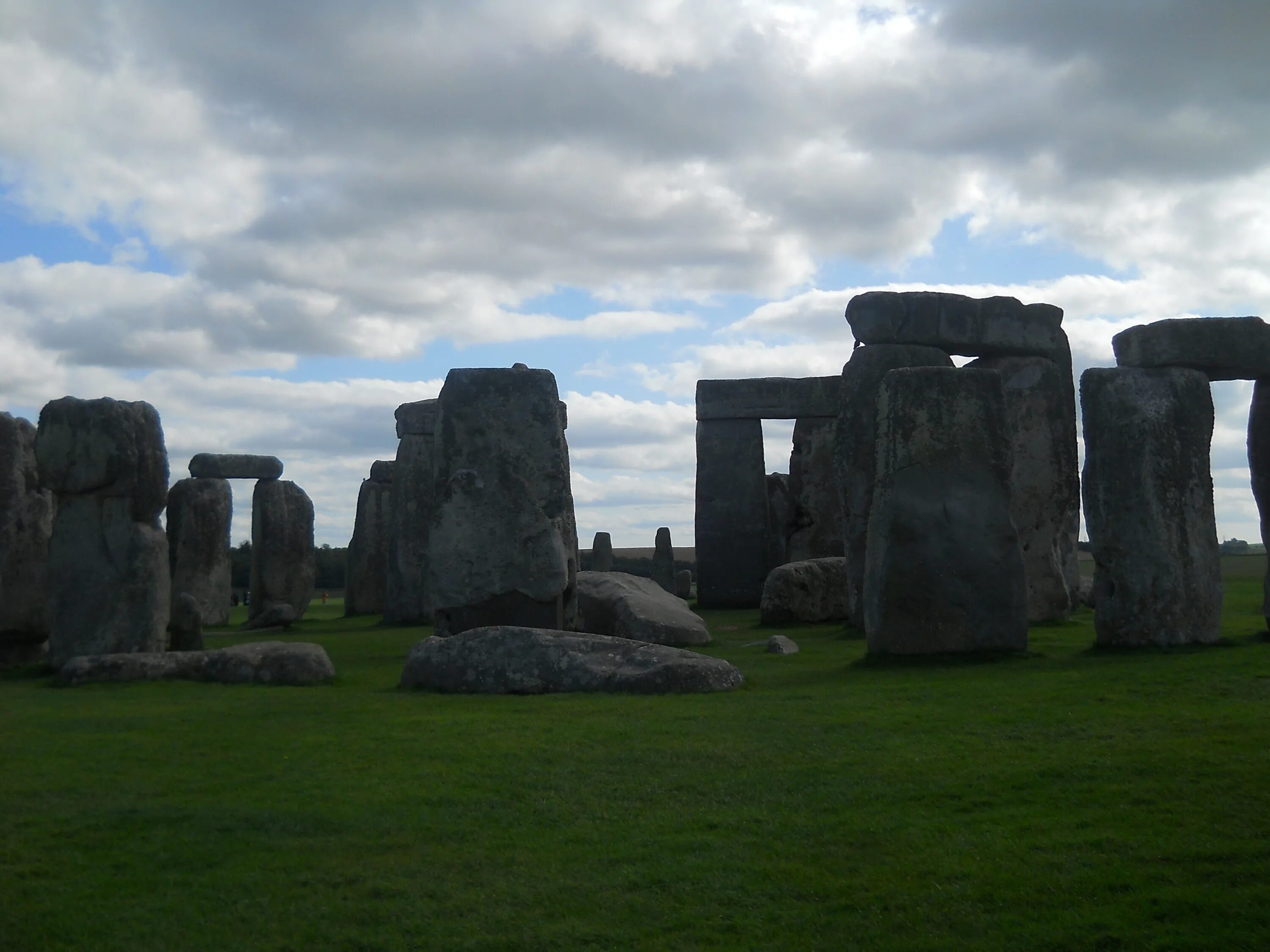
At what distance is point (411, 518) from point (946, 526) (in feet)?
36.3

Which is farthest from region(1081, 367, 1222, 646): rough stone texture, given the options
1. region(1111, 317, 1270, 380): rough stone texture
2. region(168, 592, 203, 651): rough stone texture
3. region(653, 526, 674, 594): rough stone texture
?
region(653, 526, 674, 594): rough stone texture

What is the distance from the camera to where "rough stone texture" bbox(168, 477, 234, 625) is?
66.6ft

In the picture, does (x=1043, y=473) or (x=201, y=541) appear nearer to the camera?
(x=1043, y=473)

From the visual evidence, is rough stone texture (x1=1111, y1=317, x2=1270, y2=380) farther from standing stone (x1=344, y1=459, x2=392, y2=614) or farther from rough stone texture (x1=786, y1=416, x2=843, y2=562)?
standing stone (x1=344, y1=459, x2=392, y2=614)

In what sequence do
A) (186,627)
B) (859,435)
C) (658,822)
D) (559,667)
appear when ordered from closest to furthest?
(658,822) → (559,667) → (186,627) → (859,435)

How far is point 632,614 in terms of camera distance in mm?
13141

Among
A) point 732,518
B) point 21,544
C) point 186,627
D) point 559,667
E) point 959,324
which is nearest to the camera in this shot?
point 559,667

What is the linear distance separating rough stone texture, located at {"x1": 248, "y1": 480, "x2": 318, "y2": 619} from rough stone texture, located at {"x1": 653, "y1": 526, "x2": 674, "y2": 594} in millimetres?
8614

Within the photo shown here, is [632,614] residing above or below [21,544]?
below

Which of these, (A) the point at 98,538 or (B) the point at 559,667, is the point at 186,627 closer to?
(A) the point at 98,538

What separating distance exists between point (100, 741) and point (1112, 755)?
5365 millimetres

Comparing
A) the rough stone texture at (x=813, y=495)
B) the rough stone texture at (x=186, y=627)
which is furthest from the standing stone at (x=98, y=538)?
the rough stone texture at (x=813, y=495)

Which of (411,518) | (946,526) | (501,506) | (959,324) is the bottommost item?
(946,526)

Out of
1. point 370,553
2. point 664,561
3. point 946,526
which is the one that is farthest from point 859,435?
point 664,561
